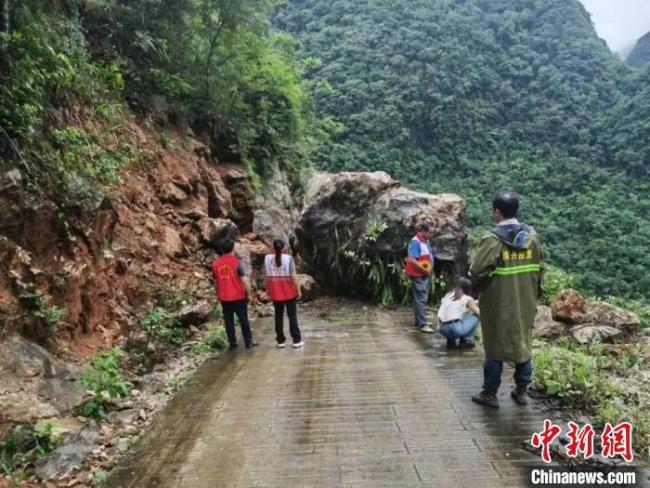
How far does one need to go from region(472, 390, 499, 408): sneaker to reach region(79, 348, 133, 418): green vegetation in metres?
3.45

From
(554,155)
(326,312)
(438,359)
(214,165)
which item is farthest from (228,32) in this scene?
(554,155)

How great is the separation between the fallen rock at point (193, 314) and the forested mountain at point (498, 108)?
22849mm

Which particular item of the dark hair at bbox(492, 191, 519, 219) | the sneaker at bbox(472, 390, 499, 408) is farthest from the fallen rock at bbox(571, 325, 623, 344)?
the dark hair at bbox(492, 191, 519, 219)

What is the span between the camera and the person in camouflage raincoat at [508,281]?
13.8 ft

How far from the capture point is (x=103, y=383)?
501cm

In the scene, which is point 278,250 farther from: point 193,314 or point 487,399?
point 487,399

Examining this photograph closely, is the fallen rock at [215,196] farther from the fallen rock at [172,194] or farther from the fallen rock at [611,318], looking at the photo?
the fallen rock at [611,318]

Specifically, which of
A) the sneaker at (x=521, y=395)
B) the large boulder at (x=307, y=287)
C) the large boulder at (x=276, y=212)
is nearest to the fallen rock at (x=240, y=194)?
the large boulder at (x=276, y=212)

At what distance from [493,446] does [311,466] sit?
1359mm

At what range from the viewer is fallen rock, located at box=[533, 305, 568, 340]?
757 cm

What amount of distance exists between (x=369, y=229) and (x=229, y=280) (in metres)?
4.58

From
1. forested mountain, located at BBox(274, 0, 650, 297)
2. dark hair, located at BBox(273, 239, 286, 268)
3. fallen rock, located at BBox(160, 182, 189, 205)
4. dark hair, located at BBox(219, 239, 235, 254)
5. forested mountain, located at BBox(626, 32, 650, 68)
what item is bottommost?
dark hair, located at BBox(273, 239, 286, 268)

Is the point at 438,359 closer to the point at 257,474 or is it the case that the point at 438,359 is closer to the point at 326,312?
the point at 257,474

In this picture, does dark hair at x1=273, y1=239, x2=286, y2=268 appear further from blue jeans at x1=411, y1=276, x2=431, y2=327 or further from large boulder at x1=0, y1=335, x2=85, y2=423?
large boulder at x1=0, y1=335, x2=85, y2=423
